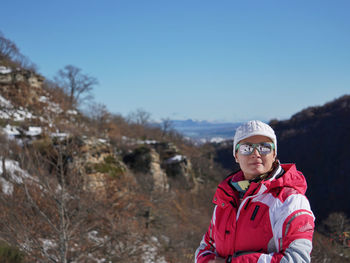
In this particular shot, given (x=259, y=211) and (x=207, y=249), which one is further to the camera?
(x=207, y=249)

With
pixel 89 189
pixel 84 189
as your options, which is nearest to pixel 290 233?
pixel 89 189

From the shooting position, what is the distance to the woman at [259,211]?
1.50 meters

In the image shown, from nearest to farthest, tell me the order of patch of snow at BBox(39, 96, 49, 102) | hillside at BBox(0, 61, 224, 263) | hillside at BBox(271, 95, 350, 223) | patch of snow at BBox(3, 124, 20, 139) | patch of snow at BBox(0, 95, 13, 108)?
hillside at BBox(0, 61, 224, 263) < patch of snow at BBox(3, 124, 20, 139) < patch of snow at BBox(0, 95, 13, 108) < patch of snow at BBox(39, 96, 49, 102) < hillside at BBox(271, 95, 350, 223)

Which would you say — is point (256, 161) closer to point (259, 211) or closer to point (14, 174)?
point (259, 211)

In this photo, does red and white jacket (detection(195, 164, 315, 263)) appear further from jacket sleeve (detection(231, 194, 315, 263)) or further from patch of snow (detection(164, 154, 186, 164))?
patch of snow (detection(164, 154, 186, 164))

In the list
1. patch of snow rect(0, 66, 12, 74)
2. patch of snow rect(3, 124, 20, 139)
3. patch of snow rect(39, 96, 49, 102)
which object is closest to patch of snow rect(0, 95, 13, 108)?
patch of snow rect(0, 66, 12, 74)

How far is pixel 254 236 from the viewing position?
1.60m

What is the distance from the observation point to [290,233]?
58.6 inches

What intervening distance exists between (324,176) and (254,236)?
251 ft

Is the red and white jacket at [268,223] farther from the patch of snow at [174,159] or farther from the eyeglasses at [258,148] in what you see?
the patch of snow at [174,159]

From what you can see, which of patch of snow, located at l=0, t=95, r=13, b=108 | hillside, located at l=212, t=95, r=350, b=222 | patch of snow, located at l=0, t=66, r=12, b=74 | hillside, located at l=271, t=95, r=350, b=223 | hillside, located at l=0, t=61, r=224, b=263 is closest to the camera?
hillside, located at l=0, t=61, r=224, b=263

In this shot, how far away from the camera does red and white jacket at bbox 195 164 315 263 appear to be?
58.6 inches

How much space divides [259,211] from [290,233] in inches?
8.1

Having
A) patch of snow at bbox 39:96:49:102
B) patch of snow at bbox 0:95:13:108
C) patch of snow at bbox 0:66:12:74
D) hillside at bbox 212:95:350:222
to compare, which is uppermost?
patch of snow at bbox 0:66:12:74
